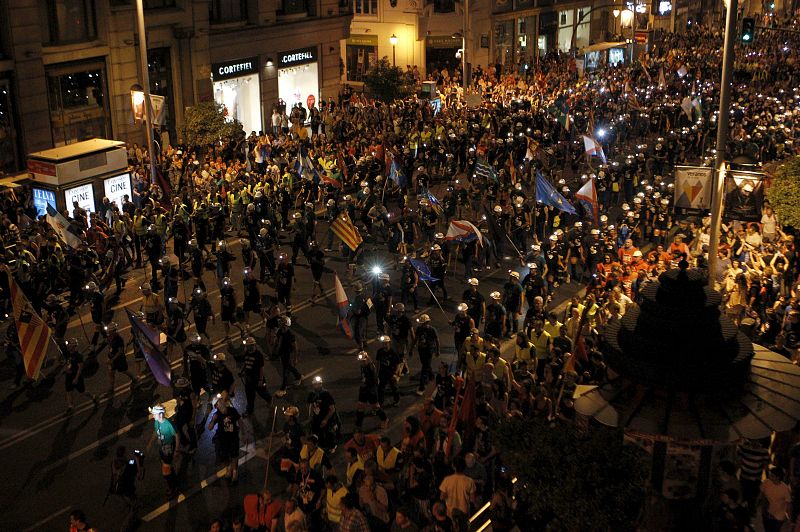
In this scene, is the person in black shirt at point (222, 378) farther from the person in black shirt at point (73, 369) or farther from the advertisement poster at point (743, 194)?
the advertisement poster at point (743, 194)

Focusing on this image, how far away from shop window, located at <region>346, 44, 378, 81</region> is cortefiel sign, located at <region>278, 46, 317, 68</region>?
14032mm

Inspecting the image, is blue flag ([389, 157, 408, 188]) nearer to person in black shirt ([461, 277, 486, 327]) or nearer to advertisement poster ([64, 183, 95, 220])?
advertisement poster ([64, 183, 95, 220])

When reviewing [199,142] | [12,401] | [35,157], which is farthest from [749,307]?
[199,142]

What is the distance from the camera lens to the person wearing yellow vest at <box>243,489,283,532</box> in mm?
12430

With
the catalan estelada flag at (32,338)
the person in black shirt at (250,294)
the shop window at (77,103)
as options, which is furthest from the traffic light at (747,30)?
the shop window at (77,103)

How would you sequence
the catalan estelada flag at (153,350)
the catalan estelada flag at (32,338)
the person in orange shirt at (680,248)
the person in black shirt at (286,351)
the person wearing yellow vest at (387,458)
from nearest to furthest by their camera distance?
the person wearing yellow vest at (387,458), the catalan estelada flag at (153,350), the catalan estelada flag at (32,338), the person in black shirt at (286,351), the person in orange shirt at (680,248)

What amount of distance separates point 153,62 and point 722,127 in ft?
82.1

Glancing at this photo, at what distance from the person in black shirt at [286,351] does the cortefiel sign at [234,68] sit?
25038 millimetres

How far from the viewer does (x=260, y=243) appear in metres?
24.1

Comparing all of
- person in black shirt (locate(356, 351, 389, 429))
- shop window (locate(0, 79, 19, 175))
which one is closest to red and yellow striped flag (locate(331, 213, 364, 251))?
person in black shirt (locate(356, 351, 389, 429))

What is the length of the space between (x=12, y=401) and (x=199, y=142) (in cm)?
1855

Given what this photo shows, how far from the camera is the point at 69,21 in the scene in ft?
112

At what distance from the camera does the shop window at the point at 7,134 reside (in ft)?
104

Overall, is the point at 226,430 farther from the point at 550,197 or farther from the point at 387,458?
the point at 550,197
